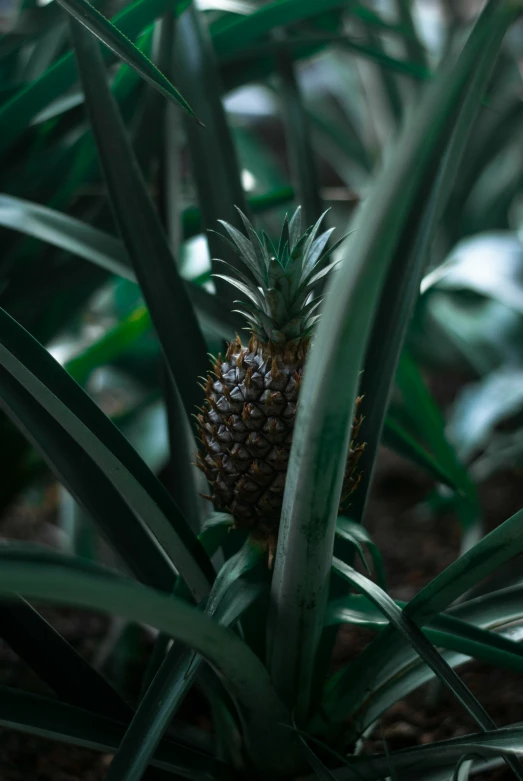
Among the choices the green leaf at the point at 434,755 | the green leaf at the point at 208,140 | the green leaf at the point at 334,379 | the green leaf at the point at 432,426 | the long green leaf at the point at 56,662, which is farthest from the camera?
the green leaf at the point at 432,426

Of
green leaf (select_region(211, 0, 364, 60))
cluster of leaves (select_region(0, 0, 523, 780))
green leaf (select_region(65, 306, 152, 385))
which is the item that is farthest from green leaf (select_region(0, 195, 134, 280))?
green leaf (select_region(211, 0, 364, 60))

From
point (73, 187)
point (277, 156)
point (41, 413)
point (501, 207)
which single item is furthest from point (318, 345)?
point (277, 156)

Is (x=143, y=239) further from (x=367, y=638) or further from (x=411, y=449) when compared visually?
(x=367, y=638)

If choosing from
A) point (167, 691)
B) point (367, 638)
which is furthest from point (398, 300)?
point (367, 638)

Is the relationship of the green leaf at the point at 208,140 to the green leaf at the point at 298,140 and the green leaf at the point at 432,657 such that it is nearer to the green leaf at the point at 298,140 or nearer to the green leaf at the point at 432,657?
the green leaf at the point at 298,140

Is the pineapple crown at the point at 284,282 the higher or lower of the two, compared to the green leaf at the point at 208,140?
lower

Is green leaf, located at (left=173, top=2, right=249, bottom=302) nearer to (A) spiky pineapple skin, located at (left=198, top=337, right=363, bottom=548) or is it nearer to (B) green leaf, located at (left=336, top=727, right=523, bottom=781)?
(A) spiky pineapple skin, located at (left=198, top=337, right=363, bottom=548)

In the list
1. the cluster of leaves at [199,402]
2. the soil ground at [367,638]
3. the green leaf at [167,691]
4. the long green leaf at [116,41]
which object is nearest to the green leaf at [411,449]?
the cluster of leaves at [199,402]
